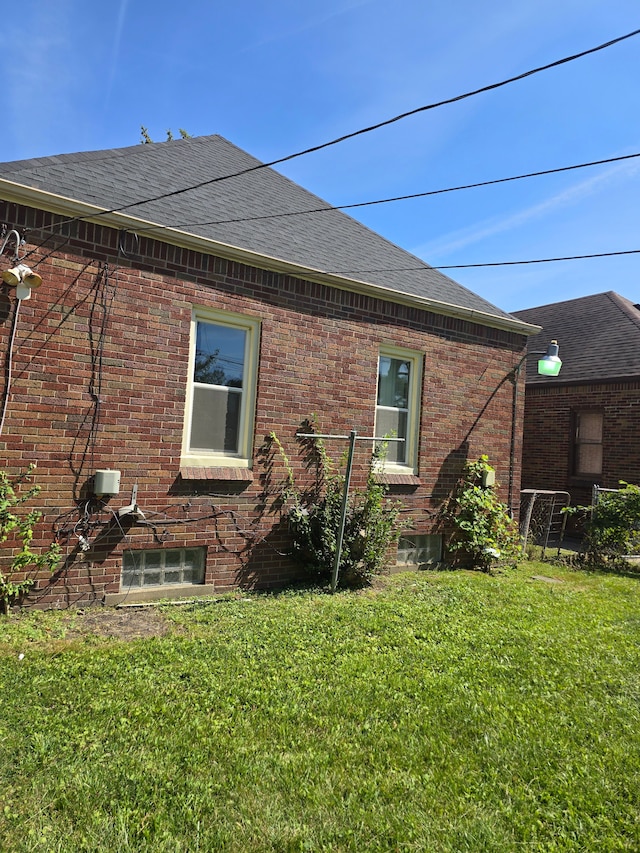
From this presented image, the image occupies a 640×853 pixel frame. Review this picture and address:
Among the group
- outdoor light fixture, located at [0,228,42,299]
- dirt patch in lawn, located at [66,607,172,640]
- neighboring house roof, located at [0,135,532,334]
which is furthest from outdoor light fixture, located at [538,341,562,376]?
outdoor light fixture, located at [0,228,42,299]

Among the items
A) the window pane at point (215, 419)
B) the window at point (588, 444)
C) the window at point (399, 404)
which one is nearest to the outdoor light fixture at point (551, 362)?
the window at point (399, 404)

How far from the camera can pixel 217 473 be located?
6258 millimetres

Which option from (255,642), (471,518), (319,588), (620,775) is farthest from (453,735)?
(471,518)

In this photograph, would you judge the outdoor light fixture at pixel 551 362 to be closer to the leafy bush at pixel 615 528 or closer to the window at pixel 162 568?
the leafy bush at pixel 615 528

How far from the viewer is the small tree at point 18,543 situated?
16.5 ft

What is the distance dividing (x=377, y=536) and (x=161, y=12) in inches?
246

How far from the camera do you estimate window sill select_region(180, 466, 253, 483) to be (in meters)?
6.07

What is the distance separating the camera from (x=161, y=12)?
228 inches

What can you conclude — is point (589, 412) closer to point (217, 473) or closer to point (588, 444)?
point (588, 444)

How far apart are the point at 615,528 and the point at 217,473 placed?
6899 millimetres

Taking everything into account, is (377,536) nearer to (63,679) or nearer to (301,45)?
(63,679)

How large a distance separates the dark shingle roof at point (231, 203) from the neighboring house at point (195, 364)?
0.04m

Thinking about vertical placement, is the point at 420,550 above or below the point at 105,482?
below

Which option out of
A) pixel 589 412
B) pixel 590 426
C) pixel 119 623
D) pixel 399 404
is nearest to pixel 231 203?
pixel 399 404
